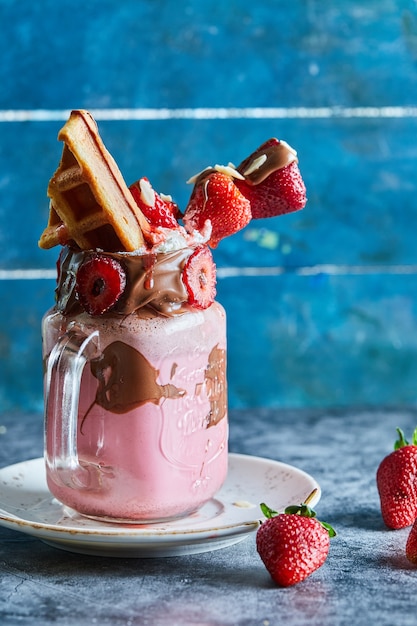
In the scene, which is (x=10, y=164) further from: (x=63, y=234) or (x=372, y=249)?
(x=63, y=234)

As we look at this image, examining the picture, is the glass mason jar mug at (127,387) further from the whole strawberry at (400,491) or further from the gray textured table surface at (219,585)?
the whole strawberry at (400,491)

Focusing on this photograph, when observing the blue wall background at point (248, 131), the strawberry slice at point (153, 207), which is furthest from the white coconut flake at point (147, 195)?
the blue wall background at point (248, 131)

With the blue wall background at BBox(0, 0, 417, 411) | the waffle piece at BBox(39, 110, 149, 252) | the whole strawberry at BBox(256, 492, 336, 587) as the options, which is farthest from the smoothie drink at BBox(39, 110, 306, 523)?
the blue wall background at BBox(0, 0, 417, 411)

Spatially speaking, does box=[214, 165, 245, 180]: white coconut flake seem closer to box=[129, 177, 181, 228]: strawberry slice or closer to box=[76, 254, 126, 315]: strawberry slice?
box=[129, 177, 181, 228]: strawberry slice

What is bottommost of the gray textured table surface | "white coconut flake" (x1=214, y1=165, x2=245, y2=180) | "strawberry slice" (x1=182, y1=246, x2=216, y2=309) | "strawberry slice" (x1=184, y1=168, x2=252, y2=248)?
the gray textured table surface

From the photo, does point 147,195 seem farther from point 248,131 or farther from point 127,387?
point 248,131

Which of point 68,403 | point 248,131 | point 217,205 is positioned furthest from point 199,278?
point 248,131

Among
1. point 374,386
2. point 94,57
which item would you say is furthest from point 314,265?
point 94,57
